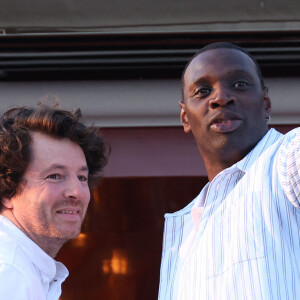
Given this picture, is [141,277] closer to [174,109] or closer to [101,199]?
[101,199]

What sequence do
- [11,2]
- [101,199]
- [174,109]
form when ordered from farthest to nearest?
[101,199], [11,2], [174,109]

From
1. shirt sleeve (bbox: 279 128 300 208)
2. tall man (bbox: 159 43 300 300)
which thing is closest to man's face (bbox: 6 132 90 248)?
tall man (bbox: 159 43 300 300)

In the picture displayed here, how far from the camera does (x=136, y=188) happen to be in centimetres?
276

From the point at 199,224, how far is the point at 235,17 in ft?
4.05

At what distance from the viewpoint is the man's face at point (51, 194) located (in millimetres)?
1813

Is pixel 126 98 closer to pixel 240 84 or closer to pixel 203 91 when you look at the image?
pixel 203 91

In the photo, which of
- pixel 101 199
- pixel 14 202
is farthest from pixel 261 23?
pixel 14 202

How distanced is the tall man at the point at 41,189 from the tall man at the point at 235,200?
1.39ft

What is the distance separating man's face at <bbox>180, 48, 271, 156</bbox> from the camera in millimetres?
1872

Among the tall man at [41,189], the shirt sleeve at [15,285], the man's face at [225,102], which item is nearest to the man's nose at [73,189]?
the tall man at [41,189]

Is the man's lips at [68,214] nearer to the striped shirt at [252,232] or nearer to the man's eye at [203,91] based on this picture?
the striped shirt at [252,232]

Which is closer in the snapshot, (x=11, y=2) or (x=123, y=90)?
(x=123, y=90)

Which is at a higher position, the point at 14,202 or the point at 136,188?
the point at 136,188

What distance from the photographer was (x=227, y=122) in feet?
6.13
